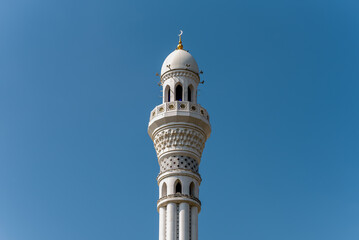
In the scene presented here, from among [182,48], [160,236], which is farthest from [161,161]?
[182,48]

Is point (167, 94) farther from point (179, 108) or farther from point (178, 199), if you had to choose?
point (178, 199)

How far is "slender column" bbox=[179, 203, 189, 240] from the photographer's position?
115ft

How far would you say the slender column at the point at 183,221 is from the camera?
34906 mm

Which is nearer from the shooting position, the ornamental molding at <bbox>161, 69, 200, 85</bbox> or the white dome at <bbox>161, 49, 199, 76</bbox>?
the ornamental molding at <bbox>161, 69, 200, 85</bbox>

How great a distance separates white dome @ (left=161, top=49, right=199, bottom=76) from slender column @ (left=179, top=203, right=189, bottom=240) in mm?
7226

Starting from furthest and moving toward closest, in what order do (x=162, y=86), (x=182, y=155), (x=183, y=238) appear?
1. (x=162, y=86)
2. (x=182, y=155)
3. (x=183, y=238)

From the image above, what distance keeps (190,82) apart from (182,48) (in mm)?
2398

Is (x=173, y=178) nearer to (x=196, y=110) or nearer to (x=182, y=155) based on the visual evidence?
(x=182, y=155)

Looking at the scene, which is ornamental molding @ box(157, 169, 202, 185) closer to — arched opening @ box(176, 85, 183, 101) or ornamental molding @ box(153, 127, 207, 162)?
ornamental molding @ box(153, 127, 207, 162)

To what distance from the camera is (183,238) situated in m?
34.8

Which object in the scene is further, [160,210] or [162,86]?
[162,86]

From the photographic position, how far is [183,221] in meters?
35.2

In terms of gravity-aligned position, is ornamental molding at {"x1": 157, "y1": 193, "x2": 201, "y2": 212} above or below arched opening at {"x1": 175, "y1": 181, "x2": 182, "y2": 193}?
below

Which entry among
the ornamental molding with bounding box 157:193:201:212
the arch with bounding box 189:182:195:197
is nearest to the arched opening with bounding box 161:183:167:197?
the ornamental molding with bounding box 157:193:201:212
